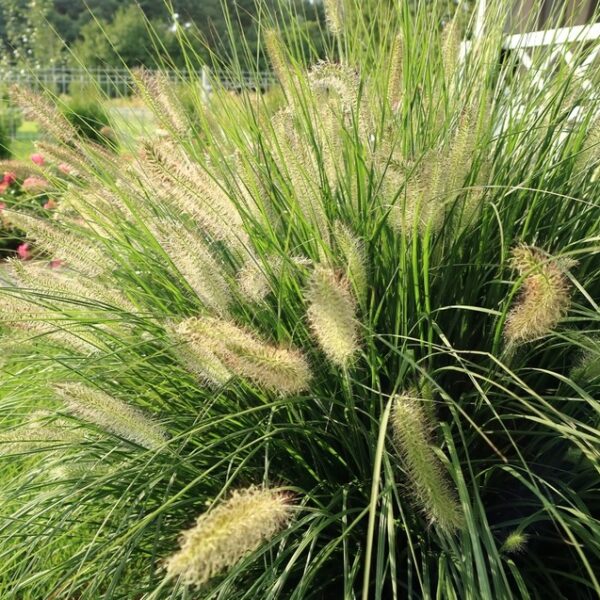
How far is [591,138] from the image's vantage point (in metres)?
2.00

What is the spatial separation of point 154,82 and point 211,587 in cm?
136

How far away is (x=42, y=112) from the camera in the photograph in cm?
237

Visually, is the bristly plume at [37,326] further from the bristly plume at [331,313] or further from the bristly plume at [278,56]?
the bristly plume at [278,56]

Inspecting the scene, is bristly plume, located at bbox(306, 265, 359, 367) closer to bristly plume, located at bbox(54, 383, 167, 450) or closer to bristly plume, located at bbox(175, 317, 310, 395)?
bristly plume, located at bbox(175, 317, 310, 395)

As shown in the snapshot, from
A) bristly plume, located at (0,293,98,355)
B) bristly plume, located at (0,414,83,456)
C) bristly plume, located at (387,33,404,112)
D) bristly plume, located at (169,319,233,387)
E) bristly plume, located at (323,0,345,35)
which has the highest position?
bristly plume, located at (323,0,345,35)

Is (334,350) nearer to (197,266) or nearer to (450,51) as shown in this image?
(197,266)

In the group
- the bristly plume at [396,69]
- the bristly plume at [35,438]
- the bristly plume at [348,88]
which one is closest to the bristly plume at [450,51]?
the bristly plume at [396,69]

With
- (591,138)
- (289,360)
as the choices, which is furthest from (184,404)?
(591,138)

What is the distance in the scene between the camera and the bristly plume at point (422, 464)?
135cm

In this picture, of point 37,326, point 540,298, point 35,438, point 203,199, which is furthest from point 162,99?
point 540,298

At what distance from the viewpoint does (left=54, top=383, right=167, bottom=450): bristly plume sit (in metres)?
1.58

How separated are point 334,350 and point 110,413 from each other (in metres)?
0.50

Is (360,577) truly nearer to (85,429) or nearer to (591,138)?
(85,429)

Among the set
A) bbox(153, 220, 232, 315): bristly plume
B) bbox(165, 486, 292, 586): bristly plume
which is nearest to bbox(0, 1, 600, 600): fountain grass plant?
bbox(153, 220, 232, 315): bristly plume
